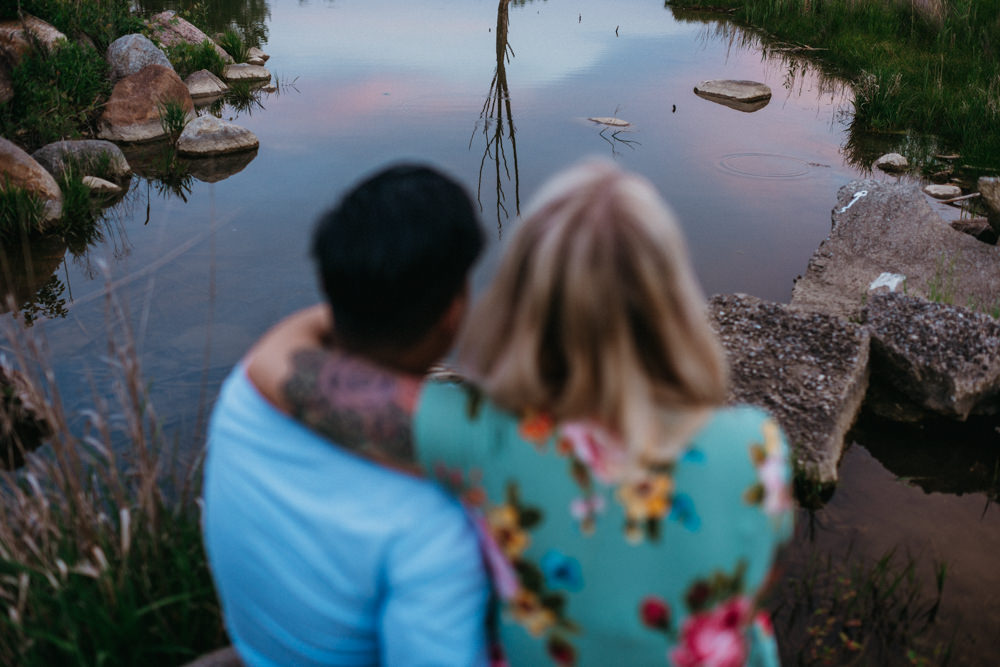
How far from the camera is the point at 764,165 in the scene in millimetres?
7289

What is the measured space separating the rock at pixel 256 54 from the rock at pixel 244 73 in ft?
3.23

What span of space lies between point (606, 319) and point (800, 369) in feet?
8.75

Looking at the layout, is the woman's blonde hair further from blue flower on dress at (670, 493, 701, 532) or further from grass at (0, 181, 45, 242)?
grass at (0, 181, 45, 242)

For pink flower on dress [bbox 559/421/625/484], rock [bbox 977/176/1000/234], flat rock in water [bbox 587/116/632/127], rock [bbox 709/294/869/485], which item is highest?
pink flower on dress [bbox 559/421/625/484]

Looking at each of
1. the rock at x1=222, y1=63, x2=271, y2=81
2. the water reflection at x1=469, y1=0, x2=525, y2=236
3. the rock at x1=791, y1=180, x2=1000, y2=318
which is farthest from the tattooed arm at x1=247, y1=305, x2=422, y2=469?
the rock at x1=222, y1=63, x2=271, y2=81

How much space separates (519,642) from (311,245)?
27.5 inches

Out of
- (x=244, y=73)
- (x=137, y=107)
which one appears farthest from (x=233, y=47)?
(x=137, y=107)

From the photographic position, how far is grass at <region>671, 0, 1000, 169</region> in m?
7.36

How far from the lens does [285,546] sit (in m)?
1.22

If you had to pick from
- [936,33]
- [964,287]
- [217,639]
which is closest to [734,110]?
[936,33]

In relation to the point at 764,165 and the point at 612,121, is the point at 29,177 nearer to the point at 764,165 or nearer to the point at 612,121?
the point at 612,121

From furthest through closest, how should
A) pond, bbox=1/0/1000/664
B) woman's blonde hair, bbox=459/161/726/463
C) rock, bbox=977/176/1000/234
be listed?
rock, bbox=977/176/1000/234 < pond, bbox=1/0/1000/664 < woman's blonde hair, bbox=459/161/726/463

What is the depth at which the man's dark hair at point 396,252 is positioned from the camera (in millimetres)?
1141

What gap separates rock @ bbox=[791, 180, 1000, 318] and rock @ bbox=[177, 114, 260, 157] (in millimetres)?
5176
